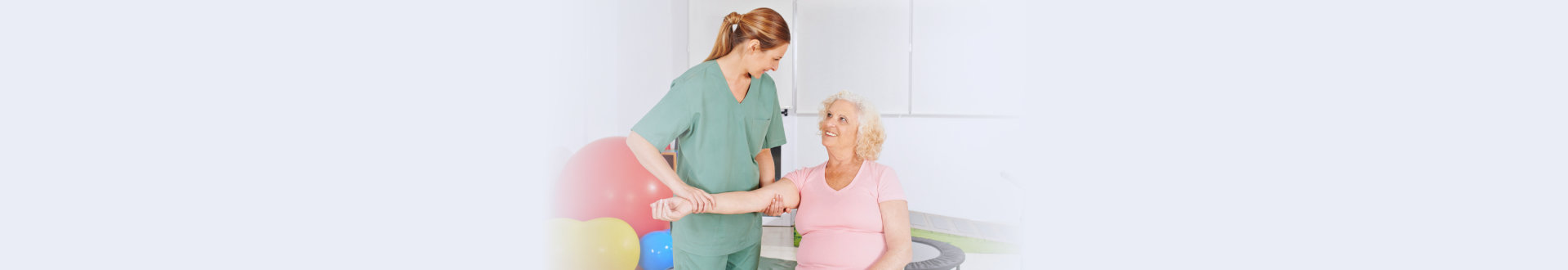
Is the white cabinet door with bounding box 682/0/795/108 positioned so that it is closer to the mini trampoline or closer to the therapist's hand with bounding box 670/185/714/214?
the mini trampoline

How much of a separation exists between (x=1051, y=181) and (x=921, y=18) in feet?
9.55

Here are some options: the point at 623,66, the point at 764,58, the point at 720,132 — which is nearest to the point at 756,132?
the point at 720,132

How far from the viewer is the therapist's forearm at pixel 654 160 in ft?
5.06

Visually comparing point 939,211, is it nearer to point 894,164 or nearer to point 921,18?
point 894,164

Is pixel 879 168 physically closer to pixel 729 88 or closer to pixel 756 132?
pixel 756 132

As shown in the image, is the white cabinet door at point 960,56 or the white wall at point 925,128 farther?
the white cabinet door at point 960,56

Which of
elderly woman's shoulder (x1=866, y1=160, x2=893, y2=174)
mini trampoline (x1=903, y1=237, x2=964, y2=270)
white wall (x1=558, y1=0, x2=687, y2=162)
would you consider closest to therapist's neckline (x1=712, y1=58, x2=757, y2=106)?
elderly woman's shoulder (x1=866, y1=160, x2=893, y2=174)

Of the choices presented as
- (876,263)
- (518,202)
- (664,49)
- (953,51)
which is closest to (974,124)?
(953,51)

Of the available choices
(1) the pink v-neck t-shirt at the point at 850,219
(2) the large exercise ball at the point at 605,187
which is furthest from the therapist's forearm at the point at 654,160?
(2) the large exercise ball at the point at 605,187

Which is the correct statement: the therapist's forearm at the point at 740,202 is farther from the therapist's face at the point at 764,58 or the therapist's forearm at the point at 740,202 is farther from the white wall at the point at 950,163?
the white wall at the point at 950,163

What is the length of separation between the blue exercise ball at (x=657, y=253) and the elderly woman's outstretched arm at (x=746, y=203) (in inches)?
46.7

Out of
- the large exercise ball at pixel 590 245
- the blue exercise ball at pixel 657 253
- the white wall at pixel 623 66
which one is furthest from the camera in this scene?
the white wall at pixel 623 66

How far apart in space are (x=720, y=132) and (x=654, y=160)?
0.16 meters

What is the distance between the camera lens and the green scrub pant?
5.63 ft
